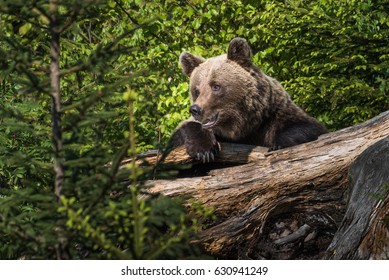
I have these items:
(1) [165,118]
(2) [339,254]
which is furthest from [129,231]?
(1) [165,118]

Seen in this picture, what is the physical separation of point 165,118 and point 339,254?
5.14 m

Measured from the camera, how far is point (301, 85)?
30.2 feet

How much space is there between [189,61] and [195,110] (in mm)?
865

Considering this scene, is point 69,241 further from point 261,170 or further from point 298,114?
point 298,114

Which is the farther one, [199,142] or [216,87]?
[216,87]

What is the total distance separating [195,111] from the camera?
23.6ft

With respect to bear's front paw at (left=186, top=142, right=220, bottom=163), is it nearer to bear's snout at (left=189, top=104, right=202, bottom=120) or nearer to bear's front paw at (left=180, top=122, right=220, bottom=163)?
bear's front paw at (left=180, top=122, right=220, bottom=163)

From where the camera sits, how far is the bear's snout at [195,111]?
717cm

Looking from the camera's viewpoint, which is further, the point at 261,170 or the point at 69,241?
the point at 261,170

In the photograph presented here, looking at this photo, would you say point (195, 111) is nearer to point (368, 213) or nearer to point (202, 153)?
point (202, 153)

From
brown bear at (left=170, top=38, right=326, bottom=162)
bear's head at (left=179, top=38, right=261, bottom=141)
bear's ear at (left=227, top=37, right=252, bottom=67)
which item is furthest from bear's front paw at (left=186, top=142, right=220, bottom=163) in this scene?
bear's ear at (left=227, top=37, right=252, bottom=67)

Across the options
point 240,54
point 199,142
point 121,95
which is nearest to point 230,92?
point 240,54

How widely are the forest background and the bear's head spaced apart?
1.98ft

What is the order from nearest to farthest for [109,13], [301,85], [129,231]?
[129,231]
[301,85]
[109,13]
